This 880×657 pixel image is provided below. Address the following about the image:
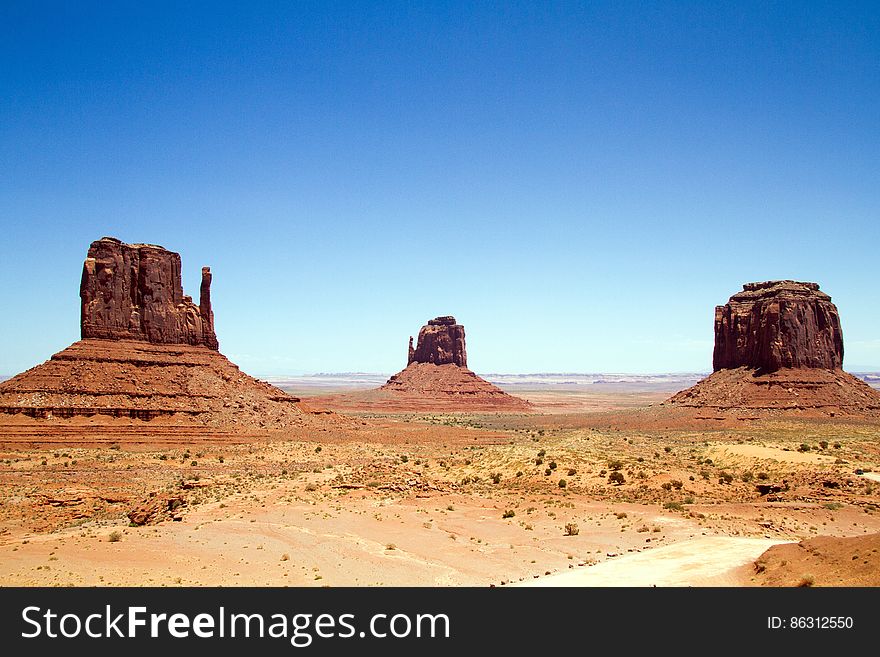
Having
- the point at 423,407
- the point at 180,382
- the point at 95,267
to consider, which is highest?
the point at 95,267

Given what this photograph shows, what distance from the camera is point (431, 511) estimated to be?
91.7ft

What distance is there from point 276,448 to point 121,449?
37.8 ft

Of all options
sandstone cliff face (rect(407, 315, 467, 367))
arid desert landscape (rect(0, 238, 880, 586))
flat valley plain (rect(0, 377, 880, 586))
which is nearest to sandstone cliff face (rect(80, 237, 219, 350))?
arid desert landscape (rect(0, 238, 880, 586))

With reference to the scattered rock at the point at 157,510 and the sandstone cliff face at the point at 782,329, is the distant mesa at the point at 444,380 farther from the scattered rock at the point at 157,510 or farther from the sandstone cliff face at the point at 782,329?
the scattered rock at the point at 157,510

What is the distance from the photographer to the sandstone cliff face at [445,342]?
141 m

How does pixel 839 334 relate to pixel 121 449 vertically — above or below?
above

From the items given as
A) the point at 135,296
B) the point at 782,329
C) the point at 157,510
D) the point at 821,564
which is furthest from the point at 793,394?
the point at 135,296

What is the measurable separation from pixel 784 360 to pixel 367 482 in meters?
69.4

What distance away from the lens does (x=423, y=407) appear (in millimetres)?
123000

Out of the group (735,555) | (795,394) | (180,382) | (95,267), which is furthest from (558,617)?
(795,394)

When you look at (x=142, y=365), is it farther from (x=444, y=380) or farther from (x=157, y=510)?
(x=444, y=380)

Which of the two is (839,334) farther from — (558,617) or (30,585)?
(30,585)

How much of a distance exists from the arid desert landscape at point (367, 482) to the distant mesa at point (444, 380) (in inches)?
1856

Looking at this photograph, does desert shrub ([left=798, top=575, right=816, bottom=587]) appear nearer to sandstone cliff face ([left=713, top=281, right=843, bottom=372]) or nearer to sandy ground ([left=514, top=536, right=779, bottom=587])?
sandy ground ([left=514, top=536, right=779, bottom=587])
